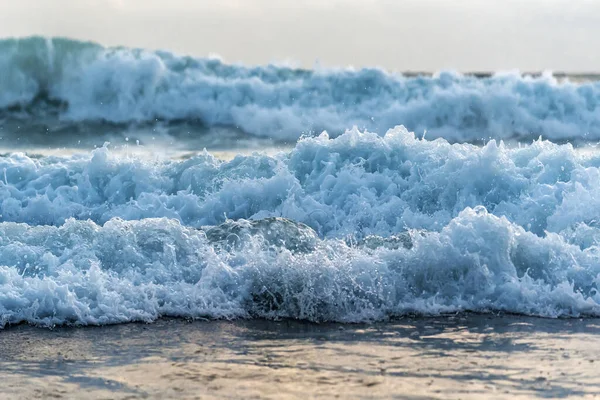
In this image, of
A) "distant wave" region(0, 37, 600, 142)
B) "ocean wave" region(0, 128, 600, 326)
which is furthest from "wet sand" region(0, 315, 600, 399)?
"distant wave" region(0, 37, 600, 142)

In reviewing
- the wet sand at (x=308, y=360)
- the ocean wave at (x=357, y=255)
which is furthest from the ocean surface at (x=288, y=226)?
the wet sand at (x=308, y=360)

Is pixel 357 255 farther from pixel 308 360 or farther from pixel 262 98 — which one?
pixel 262 98

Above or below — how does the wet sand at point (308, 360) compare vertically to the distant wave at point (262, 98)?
below

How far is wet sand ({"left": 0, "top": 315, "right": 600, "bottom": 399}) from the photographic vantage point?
510 centimetres

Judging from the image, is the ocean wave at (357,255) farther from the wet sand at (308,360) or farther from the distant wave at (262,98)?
the distant wave at (262,98)

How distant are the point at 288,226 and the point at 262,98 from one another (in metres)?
15.4

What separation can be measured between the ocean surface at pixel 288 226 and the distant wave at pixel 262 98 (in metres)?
0.60

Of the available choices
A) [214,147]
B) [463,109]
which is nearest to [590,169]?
[214,147]

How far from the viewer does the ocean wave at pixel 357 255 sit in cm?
717

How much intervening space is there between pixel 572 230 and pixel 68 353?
540 cm

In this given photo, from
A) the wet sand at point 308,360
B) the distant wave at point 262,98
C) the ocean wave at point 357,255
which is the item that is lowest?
the wet sand at point 308,360

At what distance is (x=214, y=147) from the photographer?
20.7 meters

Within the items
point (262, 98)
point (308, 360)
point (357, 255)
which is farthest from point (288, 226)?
point (262, 98)

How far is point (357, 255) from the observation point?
768cm
